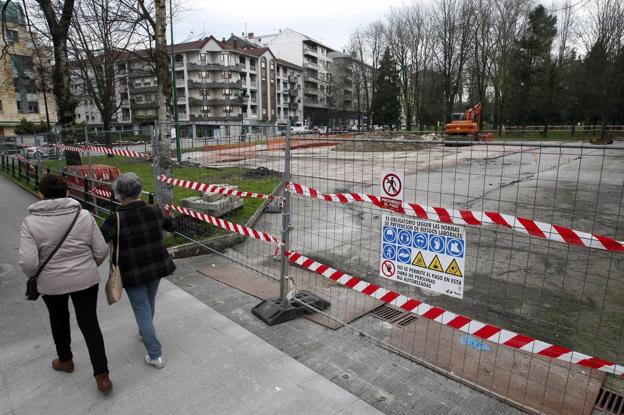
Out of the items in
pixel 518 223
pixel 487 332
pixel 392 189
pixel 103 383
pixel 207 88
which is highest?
pixel 207 88

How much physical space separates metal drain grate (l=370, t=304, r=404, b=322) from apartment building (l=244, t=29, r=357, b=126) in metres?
79.4

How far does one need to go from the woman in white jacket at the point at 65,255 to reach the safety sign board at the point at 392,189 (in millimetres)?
2356

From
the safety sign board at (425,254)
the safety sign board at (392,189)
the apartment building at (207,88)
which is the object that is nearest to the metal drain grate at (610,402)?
the safety sign board at (425,254)

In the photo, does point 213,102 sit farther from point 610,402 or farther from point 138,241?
point 610,402

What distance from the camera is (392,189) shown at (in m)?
3.57

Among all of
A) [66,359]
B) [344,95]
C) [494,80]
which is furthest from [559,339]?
[344,95]

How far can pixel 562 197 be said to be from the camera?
1170cm

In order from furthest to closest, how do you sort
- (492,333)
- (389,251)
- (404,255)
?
(389,251) < (404,255) < (492,333)

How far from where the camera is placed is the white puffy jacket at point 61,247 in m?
2.90

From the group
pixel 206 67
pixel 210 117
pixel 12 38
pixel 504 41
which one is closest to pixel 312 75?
pixel 206 67

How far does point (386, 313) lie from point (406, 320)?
26 cm

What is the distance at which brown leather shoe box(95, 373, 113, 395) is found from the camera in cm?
317

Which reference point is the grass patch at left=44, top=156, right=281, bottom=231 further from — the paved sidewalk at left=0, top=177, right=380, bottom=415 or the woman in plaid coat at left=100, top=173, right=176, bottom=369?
the woman in plaid coat at left=100, top=173, right=176, bottom=369

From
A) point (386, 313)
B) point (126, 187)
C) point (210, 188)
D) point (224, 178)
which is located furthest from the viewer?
point (224, 178)
